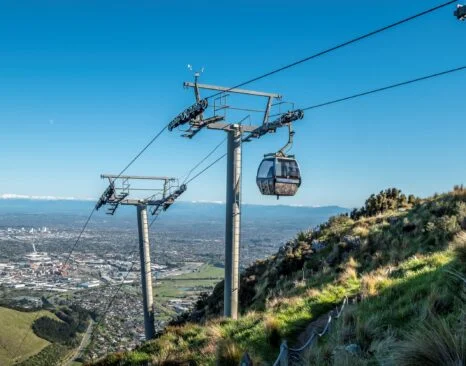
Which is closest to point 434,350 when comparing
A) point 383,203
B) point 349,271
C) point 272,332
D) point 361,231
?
point 272,332

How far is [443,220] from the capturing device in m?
17.6

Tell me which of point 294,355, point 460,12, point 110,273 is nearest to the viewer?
point 460,12

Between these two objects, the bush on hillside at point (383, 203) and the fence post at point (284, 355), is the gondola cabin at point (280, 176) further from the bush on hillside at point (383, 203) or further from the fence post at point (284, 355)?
the bush on hillside at point (383, 203)

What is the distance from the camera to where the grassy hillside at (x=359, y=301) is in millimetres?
5977

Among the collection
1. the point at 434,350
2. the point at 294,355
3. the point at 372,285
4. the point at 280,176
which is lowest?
A: the point at 294,355

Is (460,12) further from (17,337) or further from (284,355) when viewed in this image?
(17,337)

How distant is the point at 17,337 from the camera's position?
47906mm

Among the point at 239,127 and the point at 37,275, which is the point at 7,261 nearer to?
the point at 37,275

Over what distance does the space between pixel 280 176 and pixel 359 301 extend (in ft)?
14.7

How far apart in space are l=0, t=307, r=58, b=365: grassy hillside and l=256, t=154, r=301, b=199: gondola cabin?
36.8 m

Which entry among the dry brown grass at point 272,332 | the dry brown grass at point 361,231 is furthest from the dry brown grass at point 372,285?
the dry brown grass at point 361,231

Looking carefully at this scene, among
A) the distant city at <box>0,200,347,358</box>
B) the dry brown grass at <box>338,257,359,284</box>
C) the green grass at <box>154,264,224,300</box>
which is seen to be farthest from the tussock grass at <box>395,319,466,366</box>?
the green grass at <box>154,264,224,300</box>

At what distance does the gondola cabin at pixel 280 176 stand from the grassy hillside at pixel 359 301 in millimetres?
3196

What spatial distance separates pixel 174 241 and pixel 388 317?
145m
